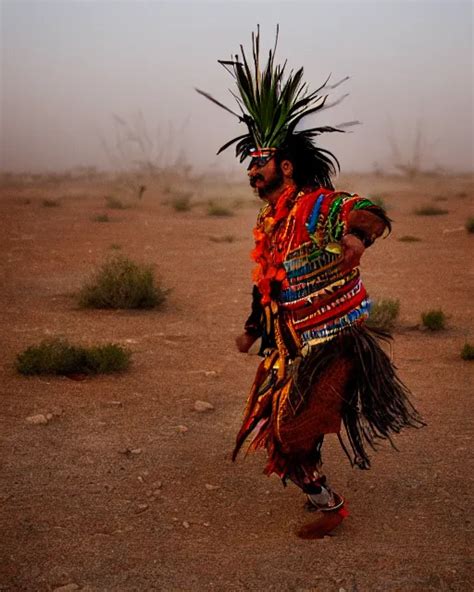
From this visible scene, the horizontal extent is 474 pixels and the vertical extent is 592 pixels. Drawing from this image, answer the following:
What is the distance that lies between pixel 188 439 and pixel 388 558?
200 centimetres

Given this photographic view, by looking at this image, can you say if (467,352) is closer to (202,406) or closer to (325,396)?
(202,406)

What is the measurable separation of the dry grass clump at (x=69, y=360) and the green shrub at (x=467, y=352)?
3038 mm

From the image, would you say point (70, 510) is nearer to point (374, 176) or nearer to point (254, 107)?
point (254, 107)

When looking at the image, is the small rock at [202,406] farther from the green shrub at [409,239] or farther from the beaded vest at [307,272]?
the green shrub at [409,239]

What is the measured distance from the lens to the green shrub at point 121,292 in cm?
991

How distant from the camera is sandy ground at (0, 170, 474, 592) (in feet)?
13.0

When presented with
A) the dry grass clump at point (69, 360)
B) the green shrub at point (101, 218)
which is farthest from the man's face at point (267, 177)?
the green shrub at point (101, 218)

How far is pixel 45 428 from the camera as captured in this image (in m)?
5.81

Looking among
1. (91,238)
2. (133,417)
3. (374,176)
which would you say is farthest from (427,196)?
(133,417)

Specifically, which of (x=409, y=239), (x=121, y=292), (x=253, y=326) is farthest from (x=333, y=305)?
(x=409, y=239)

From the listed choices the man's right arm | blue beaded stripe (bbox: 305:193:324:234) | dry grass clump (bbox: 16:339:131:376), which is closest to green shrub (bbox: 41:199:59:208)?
dry grass clump (bbox: 16:339:131:376)

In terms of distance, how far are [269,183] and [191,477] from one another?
1.92 m

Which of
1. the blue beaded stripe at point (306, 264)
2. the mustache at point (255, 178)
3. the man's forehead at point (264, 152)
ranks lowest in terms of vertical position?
the blue beaded stripe at point (306, 264)

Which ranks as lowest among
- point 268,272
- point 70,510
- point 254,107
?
point 70,510
